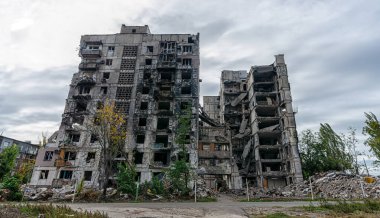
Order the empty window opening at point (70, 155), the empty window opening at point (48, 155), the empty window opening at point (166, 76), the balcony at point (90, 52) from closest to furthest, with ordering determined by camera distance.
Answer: the empty window opening at point (48, 155) → the empty window opening at point (70, 155) → the balcony at point (90, 52) → the empty window opening at point (166, 76)

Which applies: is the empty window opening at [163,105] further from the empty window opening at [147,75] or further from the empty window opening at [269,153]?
the empty window opening at [269,153]

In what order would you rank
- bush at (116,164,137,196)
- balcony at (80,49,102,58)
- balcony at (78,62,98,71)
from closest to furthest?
bush at (116,164,137,196)
balcony at (78,62,98,71)
balcony at (80,49,102,58)

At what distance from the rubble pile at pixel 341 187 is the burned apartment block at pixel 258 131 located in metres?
7.68

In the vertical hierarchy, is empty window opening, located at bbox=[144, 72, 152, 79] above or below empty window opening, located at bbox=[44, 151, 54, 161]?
above

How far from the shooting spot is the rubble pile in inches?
999

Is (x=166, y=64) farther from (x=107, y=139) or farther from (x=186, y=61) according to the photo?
(x=107, y=139)

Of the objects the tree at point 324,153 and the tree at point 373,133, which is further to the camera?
the tree at point 324,153

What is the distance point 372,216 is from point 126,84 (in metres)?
43.2

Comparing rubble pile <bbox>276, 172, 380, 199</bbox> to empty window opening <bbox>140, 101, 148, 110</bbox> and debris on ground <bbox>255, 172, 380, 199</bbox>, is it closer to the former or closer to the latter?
debris on ground <bbox>255, 172, 380, 199</bbox>

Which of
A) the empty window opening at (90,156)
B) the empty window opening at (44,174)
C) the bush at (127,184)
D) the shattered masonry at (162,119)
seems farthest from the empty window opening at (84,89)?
the bush at (127,184)

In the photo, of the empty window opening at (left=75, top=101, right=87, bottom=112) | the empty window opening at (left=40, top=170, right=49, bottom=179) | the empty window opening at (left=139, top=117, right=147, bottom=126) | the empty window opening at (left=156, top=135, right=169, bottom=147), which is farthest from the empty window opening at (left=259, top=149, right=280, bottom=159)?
the empty window opening at (left=40, top=170, right=49, bottom=179)

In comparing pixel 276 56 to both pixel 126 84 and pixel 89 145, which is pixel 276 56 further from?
pixel 89 145

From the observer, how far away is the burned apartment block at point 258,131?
4319 cm

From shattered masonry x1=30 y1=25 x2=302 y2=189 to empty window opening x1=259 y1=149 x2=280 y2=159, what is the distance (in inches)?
8.1
